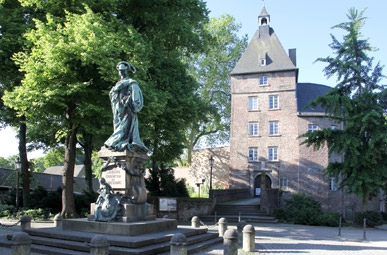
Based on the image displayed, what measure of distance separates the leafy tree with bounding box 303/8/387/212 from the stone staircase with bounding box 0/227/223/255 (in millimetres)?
15693

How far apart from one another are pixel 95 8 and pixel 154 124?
22.9ft

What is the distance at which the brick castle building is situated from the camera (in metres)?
34.3

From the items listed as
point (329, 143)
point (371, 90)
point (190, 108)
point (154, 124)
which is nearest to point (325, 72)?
point (371, 90)

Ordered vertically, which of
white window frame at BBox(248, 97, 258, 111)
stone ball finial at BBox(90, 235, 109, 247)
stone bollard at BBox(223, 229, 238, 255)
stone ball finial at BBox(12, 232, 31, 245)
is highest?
white window frame at BBox(248, 97, 258, 111)

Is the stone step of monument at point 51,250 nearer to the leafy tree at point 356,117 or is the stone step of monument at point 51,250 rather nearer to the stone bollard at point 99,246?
the stone bollard at point 99,246

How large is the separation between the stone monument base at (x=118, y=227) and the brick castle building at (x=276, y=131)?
81.7ft

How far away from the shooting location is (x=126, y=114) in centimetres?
1123

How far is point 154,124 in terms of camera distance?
67.4 feet

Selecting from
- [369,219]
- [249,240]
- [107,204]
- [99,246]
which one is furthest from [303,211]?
[99,246]

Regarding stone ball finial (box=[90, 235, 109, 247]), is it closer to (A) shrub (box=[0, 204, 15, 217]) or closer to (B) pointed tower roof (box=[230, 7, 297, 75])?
(A) shrub (box=[0, 204, 15, 217])

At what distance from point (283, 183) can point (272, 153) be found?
126 inches

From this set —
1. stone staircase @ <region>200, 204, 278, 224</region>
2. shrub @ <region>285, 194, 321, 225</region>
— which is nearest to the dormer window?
shrub @ <region>285, 194, 321, 225</region>

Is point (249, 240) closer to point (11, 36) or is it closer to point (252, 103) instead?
point (11, 36)

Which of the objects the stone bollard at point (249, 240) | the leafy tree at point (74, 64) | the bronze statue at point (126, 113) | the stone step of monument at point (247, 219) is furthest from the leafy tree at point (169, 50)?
the stone bollard at point (249, 240)
